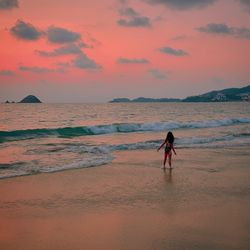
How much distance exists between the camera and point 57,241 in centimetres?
745

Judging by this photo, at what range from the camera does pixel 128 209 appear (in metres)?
9.61

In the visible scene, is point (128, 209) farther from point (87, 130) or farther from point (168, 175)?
point (87, 130)

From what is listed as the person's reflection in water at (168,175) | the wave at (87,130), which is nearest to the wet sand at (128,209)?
the person's reflection in water at (168,175)

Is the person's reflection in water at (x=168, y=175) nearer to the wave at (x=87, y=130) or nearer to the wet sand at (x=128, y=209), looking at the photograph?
the wet sand at (x=128, y=209)

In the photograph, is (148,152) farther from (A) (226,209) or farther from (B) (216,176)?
(A) (226,209)

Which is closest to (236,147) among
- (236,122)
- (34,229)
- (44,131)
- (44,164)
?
(44,164)

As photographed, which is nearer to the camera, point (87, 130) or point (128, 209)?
point (128, 209)

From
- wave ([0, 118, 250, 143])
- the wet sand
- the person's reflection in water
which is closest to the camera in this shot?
the wet sand

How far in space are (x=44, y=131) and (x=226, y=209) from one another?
32029mm

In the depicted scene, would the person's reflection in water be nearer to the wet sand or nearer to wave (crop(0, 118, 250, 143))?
the wet sand

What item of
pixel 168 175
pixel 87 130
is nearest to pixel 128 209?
pixel 168 175

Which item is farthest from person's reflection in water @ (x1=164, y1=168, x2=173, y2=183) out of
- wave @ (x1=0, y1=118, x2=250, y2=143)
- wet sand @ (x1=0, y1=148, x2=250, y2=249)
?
wave @ (x1=0, y1=118, x2=250, y2=143)

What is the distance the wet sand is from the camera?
751 centimetres

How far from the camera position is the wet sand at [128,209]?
24.6ft
